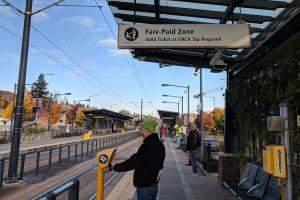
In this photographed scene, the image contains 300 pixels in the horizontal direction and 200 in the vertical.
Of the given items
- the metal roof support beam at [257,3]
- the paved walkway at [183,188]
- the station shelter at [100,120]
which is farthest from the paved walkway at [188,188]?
the station shelter at [100,120]

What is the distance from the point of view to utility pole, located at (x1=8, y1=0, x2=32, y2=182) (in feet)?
36.4

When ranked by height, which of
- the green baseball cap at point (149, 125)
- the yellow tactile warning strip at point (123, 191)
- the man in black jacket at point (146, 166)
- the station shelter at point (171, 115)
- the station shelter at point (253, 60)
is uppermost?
the station shelter at point (171, 115)

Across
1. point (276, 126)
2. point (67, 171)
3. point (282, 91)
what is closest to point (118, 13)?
point (282, 91)

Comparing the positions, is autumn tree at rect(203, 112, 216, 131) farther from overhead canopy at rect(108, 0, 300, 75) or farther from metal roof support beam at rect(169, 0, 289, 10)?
metal roof support beam at rect(169, 0, 289, 10)

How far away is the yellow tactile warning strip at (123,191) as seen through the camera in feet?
29.4

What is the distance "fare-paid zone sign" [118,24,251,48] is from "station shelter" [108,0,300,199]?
0.11m

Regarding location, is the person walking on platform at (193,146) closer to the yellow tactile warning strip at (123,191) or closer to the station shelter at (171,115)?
the yellow tactile warning strip at (123,191)

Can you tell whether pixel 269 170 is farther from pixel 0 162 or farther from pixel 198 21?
pixel 0 162

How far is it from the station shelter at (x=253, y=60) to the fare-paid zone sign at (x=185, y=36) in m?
0.11

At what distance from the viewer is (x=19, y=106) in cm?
1145

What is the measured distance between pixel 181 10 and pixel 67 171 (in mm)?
8579

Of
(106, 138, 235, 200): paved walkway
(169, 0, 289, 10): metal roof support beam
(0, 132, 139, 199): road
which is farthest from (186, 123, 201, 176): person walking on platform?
(169, 0, 289, 10): metal roof support beam

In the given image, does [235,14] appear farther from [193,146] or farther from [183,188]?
[193,146]

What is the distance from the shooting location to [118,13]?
867 cm
